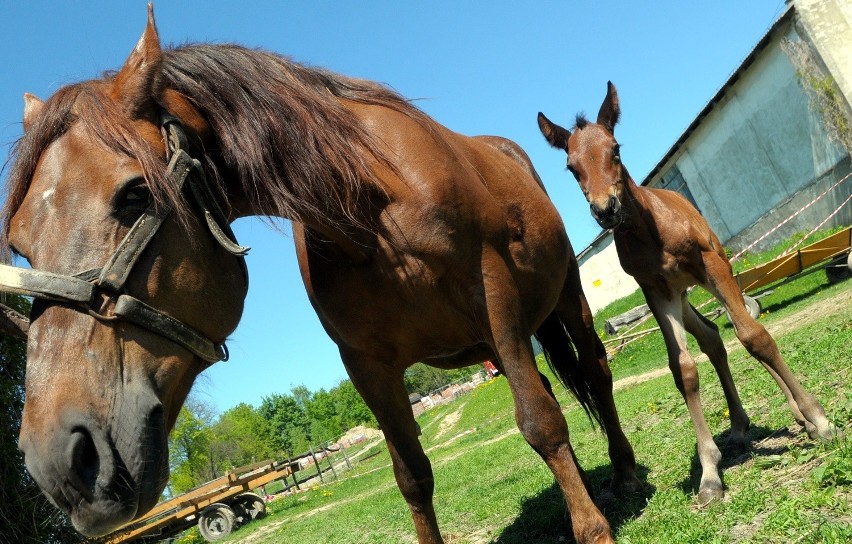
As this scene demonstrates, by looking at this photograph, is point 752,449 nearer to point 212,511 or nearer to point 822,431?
point 822,431

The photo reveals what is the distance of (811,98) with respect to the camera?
1839 cm

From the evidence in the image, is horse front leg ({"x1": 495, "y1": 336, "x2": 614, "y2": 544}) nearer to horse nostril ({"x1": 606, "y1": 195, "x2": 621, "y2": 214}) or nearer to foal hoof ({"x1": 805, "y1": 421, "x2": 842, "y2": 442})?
foal hoof ({"x1": 805, "y1": 421, "x2": 842, "y2": 442})

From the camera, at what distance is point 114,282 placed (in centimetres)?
205

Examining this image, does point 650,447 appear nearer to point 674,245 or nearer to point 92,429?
point 674,245

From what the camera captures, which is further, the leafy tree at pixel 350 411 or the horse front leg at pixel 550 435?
the leafy tree at pixel 350 411

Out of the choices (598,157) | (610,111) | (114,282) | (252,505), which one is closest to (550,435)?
(114,282)

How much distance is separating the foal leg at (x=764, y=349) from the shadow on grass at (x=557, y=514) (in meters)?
1.01

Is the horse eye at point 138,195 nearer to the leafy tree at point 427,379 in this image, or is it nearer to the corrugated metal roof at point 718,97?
the corrugated metal roof at point 718,97

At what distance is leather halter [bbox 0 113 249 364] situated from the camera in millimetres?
1997

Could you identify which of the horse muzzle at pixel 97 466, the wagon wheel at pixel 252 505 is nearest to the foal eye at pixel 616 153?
the horse muzzle at pixel 97 466

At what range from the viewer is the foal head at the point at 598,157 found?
4.93 meters

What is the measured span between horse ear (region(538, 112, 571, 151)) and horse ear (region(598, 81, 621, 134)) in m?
0.32

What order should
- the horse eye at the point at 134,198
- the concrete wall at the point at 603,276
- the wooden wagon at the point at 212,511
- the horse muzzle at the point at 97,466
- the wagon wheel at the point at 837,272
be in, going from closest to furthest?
the horse muzzle at the point at 97,466 → the horse eye at the point at 134,198 → the wagon wheel at the point at 837,272 → the wooden wagon at the point at 212,511 → the concrete wall at the point at 603,276

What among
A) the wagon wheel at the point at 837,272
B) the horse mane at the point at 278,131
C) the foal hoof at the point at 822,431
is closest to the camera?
the horse mane at the point at 278,131
